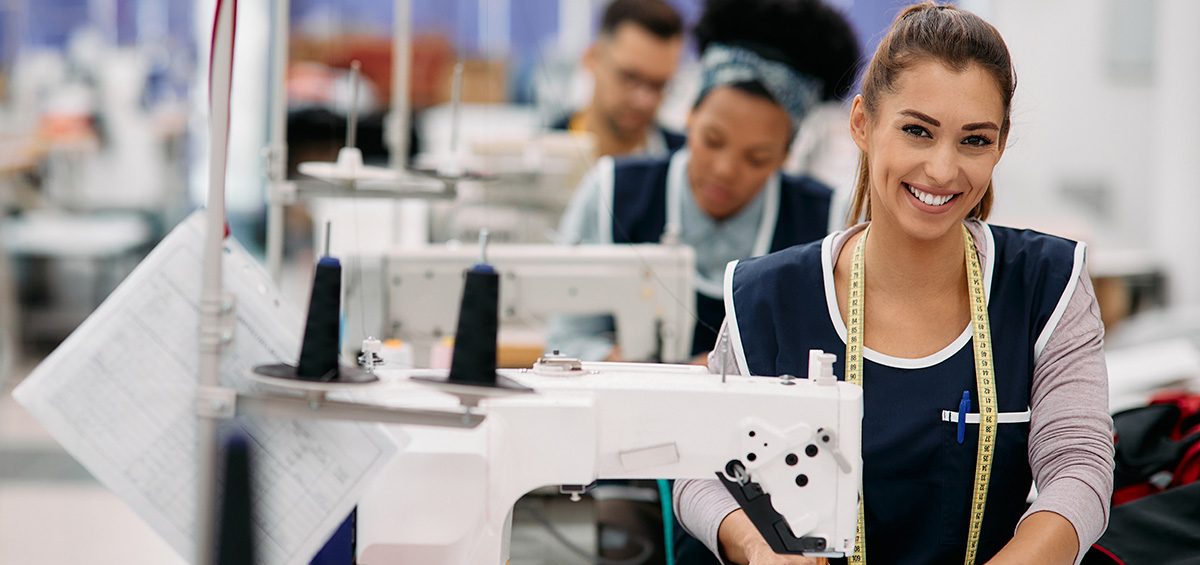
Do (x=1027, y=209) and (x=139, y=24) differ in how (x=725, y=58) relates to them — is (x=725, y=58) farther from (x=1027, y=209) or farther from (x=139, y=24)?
(x=139, y=24)

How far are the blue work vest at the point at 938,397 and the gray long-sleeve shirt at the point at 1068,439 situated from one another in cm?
2

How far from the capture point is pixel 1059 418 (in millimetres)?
1441

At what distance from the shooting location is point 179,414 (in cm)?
114

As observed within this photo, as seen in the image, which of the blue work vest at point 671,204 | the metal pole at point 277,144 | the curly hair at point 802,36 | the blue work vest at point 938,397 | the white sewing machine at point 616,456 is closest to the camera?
the white sewing machine at point 616,456

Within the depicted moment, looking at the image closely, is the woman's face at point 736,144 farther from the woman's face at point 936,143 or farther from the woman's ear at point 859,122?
the woman's face at point 936,143

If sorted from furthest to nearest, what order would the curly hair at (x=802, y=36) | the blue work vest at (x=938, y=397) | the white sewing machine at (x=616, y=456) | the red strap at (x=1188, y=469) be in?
the curly hair at (x=802, y=36) → the red strap at (x=1188, y=469) → the blue work vest at (x=938, y=397) → the white sewing machine at (x=616, y=456)

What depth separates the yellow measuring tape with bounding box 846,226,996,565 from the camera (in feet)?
4.85

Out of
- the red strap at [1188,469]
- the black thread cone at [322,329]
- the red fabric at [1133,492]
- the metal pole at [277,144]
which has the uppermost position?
the metal pole at [277,144]

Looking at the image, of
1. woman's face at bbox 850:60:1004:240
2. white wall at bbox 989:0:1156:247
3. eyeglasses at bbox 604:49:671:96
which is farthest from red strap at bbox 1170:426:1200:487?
white wall at bbox 989:0:1156:247

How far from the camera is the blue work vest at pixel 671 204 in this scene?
238 centimetres

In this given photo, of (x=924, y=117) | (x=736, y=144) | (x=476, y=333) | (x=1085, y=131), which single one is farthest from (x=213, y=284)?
(x=1085, y=131)

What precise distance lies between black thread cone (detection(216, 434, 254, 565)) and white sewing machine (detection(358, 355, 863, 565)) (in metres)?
0.15

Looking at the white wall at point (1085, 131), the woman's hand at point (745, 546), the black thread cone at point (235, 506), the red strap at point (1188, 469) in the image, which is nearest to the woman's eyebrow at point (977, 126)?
the woman's hand at point (745, 546)

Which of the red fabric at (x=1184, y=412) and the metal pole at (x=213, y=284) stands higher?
the metal pole at (x=213, y=284)
